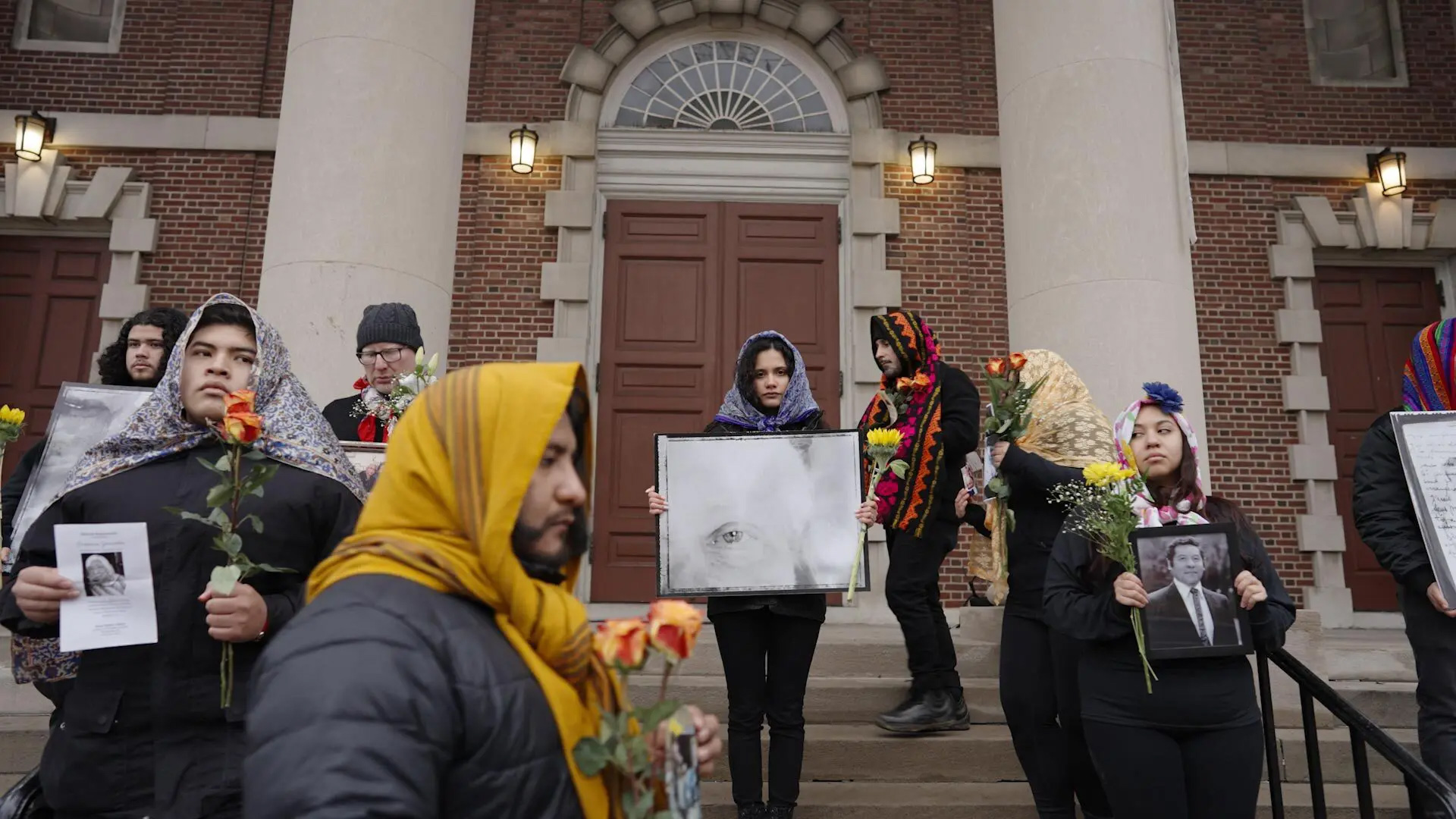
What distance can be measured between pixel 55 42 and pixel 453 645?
10722mm

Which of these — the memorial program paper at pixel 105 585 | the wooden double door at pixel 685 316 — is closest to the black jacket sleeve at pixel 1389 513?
the memorial program paper at pixel 105 585

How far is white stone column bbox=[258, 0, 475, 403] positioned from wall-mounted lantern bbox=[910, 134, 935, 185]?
4416 mm

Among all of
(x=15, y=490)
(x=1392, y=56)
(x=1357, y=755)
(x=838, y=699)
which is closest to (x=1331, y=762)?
(x=1357, y=755)

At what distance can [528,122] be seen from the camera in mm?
9430

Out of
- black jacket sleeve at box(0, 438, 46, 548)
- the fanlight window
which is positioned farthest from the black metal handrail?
the fanlight window

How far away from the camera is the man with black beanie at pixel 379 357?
14.2 feet

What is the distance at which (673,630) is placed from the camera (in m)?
1.55

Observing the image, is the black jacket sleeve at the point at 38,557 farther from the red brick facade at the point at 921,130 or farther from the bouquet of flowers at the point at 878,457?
the red brick facade at the point at 921,130

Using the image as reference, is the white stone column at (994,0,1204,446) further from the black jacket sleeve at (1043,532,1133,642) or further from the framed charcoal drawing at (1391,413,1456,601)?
the black jacket sleeve at (1043,532,1133,642)

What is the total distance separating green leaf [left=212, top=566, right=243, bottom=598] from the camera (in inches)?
88.4

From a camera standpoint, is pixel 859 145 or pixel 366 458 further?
pixel 859 145

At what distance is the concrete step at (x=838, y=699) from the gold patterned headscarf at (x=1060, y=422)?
4.17ft

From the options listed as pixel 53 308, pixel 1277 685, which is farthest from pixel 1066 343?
pixel 53 308

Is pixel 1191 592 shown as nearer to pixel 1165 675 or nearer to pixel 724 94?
pixel 1165 675
